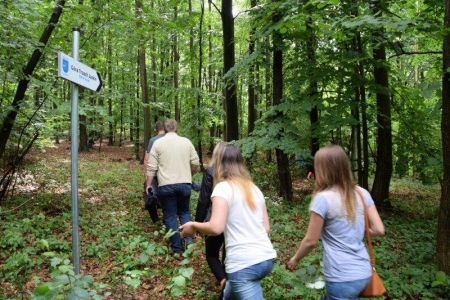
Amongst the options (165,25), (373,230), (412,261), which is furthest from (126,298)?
(165,25)

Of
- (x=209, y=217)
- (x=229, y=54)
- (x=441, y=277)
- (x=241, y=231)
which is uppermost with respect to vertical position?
(x=229, y=54)

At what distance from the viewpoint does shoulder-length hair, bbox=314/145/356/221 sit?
249cm

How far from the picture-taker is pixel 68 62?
3.06m

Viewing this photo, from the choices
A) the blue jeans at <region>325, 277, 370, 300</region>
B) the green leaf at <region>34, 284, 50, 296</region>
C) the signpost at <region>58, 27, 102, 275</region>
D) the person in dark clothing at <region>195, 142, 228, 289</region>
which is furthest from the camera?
the person in dark clothing at <region>195, 142, 228, 289</region>

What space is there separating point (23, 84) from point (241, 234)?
6.03 m

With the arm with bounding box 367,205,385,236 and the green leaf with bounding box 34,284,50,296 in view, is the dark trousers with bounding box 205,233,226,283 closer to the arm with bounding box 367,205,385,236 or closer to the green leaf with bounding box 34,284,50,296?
the arm with bounding box 367,205,385,236

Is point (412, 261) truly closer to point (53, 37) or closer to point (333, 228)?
point (333, 228)

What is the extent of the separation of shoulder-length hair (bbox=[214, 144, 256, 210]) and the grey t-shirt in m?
0.59

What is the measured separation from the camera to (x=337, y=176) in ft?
8.34

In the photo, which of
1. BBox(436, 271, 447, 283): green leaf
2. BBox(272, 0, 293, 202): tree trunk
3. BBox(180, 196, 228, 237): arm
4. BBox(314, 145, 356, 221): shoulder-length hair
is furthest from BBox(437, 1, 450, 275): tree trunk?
BBox(272, 0, 293, 202): tree trunk

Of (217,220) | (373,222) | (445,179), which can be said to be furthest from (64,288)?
(445,179)

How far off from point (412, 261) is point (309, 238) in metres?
3.88

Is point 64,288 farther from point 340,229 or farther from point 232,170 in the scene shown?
point 340,229

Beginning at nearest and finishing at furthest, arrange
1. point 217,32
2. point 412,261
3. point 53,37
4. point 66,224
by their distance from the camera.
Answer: point 412,261, point 66,224, point 53,37, point 217,32
